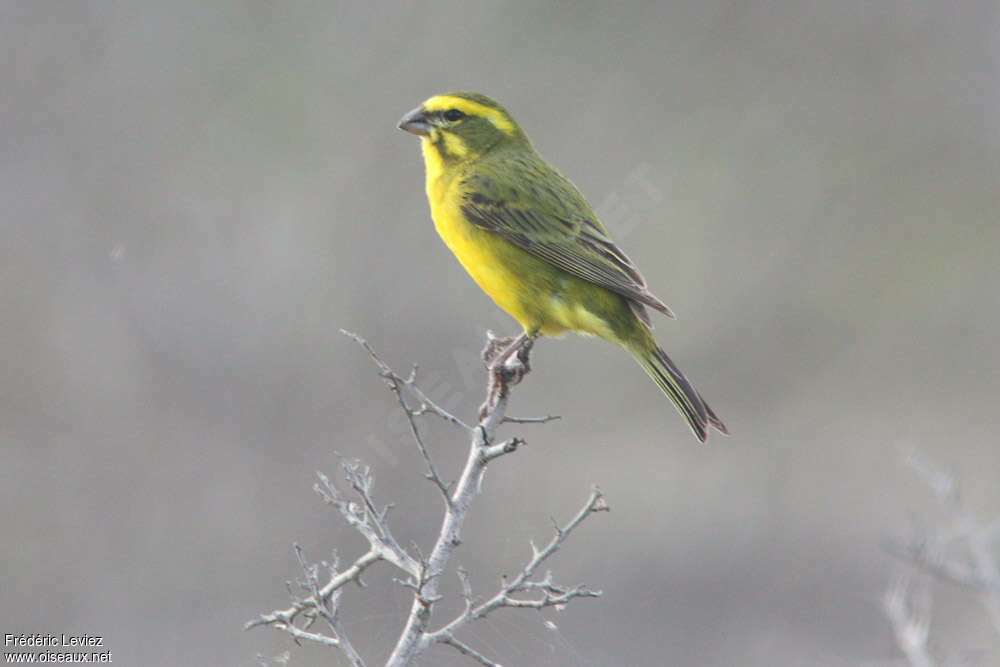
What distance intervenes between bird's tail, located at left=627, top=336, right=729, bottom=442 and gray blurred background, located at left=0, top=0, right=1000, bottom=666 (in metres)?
3.50

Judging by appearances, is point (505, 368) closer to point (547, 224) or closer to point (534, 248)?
point (534, 248)

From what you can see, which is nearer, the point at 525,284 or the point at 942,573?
the point at 942,573

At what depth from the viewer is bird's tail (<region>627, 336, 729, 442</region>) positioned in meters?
5.82

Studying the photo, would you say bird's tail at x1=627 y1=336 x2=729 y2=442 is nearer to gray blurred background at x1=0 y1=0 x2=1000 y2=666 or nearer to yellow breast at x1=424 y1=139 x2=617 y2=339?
yellow breast at x1=424 y1=139 x2=617 y2=339

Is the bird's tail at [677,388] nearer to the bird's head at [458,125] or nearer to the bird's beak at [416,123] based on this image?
the bird's head at [458,125]

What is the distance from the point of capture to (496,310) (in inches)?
483

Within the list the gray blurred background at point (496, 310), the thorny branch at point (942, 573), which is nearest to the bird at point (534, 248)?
the thorny branch at point (942, 573)

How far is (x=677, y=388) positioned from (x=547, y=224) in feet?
3.55

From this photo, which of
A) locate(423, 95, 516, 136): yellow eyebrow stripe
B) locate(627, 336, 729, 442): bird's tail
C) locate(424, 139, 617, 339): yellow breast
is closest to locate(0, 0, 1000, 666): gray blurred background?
locate(424, 139, 617, 339): yellow breast

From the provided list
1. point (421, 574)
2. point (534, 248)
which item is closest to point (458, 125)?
point (534, 248)

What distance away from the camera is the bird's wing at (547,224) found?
6081mm

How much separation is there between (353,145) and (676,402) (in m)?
8.39

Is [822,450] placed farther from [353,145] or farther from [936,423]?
[353,145]

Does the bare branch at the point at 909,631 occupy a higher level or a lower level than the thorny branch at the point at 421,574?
higher
